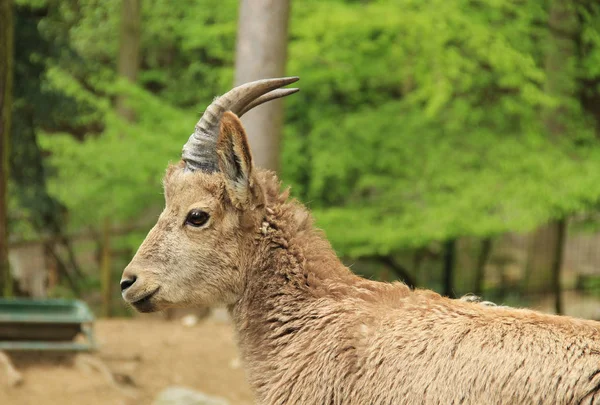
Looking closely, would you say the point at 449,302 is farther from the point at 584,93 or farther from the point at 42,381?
the point at 584,93

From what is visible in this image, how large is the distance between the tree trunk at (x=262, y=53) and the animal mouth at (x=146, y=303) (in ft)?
13.3

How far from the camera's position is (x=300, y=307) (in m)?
4.20

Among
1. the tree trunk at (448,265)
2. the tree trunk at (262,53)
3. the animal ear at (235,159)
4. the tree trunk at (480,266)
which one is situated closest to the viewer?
the animal ear at (235,159)

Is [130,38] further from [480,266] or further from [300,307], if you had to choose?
[300,307]

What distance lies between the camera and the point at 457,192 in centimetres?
1045

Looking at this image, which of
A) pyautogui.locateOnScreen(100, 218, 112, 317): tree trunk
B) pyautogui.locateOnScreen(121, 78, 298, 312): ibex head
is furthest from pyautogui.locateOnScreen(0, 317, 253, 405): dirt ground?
pyautogui.locateOnScreen(121, 78, 298, 312): ibex head

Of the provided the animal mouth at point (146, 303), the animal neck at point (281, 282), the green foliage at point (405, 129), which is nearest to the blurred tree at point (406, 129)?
the green foliage at point (405, 129)

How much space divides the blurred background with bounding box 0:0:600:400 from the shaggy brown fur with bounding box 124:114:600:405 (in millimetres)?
4100

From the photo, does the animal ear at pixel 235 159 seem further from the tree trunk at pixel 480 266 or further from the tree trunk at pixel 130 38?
the tree trunk at pixel 130 38

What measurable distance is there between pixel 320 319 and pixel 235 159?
0.98m

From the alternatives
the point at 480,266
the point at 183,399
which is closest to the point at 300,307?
the point at 183,399

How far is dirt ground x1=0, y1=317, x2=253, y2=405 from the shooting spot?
8.09 metres

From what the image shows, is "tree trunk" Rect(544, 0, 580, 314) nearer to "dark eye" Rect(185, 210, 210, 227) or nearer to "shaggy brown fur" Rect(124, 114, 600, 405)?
"shaggy brown fur" Rect(124, 114, 600, 405)

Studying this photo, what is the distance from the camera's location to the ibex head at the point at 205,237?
14.1ft
